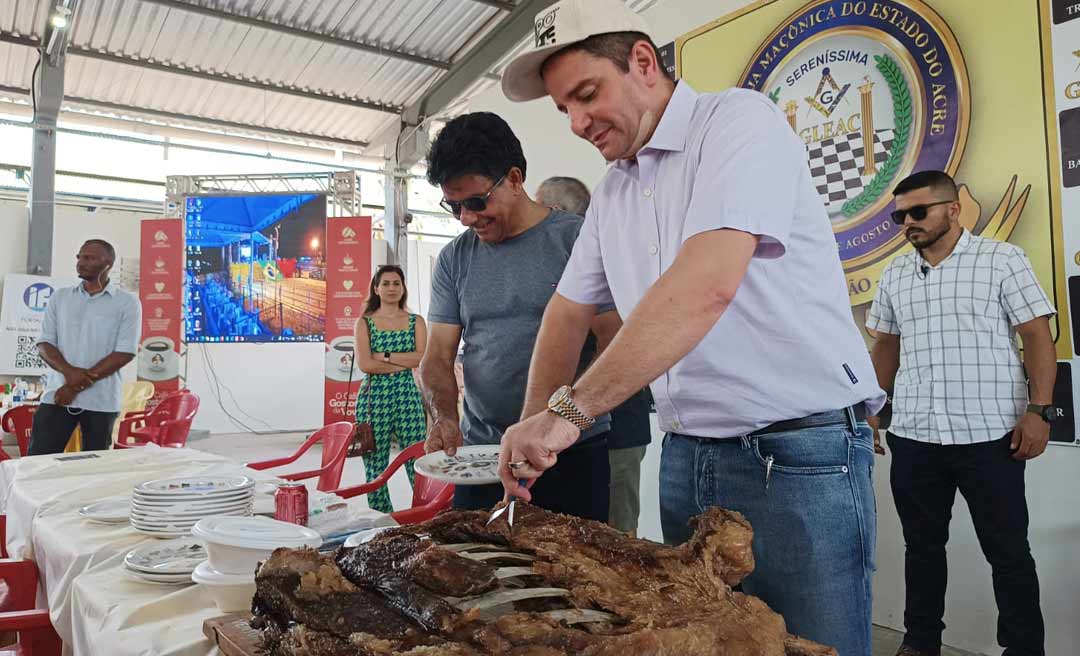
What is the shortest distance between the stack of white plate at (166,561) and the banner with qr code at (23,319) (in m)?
8.98

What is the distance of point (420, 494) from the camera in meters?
2.98

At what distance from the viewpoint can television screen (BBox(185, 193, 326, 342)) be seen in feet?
29.5

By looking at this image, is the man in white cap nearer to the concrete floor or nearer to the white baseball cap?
the white baseball cap

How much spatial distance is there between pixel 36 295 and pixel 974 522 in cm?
1028

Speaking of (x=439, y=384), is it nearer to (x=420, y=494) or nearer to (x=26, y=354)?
(x=420, y=494)

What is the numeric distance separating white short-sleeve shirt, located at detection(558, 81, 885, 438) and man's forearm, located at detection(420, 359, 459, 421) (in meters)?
1.17

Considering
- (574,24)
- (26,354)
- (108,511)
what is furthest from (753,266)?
(26,354)

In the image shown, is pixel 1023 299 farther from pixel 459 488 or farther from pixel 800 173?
pixel 459 488

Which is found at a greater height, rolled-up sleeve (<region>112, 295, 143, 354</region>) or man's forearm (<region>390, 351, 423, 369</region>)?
rolled-up sleeve (<region>112, 295, 143, 354</region>)

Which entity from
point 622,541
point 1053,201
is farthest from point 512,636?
point 1053,201

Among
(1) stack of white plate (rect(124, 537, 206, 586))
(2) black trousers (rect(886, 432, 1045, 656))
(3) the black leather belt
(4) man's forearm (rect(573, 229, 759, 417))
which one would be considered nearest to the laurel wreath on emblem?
(2) black trousers (rect(886, 432, 1045, 656))

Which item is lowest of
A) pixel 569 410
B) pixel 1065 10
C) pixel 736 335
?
pixel 569 410

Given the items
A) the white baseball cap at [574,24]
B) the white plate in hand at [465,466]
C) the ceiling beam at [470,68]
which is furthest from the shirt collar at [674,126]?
the ceiling beam at [470,68]

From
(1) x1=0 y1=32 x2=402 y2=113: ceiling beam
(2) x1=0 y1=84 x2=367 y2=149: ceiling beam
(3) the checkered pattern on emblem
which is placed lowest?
(3) the checkered pattern on emblem
